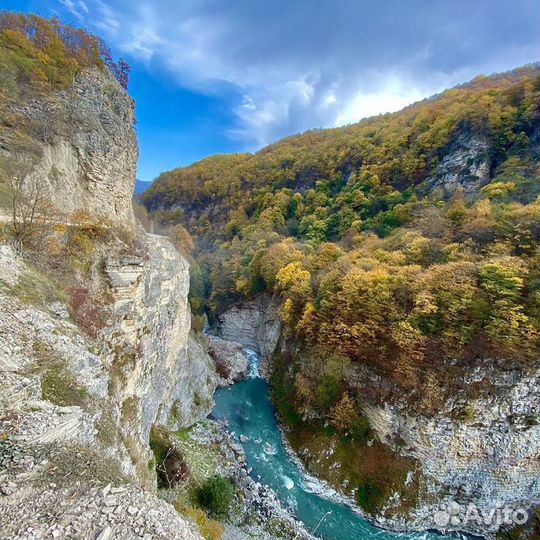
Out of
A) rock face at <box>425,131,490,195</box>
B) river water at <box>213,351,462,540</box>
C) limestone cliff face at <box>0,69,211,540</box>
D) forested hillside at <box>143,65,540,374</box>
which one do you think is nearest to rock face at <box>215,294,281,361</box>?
forested hillside at <box>143,65,540,374</box>

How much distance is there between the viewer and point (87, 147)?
55.7ft

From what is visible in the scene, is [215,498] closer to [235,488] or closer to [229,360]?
[235,488]

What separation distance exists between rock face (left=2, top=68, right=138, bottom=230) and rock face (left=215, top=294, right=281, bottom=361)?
74.7 feet

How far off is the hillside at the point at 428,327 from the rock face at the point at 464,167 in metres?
0.17

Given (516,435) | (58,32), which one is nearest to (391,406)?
(516,435)

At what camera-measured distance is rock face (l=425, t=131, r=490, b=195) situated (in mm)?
40375

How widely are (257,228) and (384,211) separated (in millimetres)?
23316

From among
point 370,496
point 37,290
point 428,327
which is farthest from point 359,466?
point 37,290

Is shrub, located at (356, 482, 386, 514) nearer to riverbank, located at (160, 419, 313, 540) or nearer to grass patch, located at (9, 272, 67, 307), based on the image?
riverbank, located at (160, 419, 313, 540)

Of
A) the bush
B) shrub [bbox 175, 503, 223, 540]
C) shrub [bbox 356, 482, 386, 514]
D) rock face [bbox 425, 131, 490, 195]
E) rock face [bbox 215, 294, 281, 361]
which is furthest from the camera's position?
rock face [bbox 425, 131, 490, 195]

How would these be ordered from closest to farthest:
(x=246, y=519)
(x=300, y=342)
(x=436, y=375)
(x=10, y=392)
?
(x=10, y=392) < (x=246, y=519) < (x=436, y=375) < (x=300, y=342)

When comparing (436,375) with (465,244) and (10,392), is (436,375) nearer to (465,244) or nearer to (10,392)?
(465,244)

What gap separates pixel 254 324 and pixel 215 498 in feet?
88.6

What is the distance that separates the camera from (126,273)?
14.6 metres
